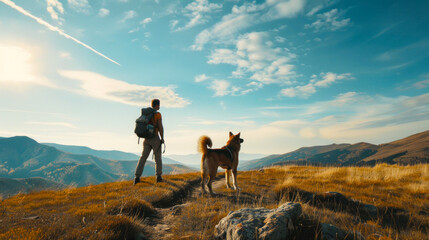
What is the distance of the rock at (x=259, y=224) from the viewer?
130 inches

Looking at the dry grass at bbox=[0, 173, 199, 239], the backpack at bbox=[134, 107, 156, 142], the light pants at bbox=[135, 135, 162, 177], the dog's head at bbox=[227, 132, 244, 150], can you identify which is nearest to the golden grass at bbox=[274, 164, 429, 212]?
the dog's head at bbox=[227, 132, 244, 150]

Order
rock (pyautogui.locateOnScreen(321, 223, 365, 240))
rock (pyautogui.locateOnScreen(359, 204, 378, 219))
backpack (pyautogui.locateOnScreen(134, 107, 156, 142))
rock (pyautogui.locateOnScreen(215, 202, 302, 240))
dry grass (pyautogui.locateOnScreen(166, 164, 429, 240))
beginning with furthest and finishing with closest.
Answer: backpack (pyautogui.locateOnScreen(134, 107, 156, 142)) < rock (pyautogui.locateOnScreen(359, 204, 378, 219)) < dry grass (pyautogui.locateOnScreen(166, 164, 429, 240)) < rock (pyautogui.locateOnScreen(321, 223, 365, 240)) < rock (pyautogui.locateOnScreen(215, 202, 302, 240))

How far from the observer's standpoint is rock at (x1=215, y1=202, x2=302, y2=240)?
330cm

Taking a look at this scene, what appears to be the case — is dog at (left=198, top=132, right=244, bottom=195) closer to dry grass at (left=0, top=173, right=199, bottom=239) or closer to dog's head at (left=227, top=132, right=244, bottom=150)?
dog's head at (left=227, top=132, right=244, bottom=150)

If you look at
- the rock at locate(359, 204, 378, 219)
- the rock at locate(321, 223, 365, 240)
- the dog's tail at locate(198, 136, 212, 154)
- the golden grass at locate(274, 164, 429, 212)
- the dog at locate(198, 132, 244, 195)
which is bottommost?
the rock at locate(359, 204, 378, 219)

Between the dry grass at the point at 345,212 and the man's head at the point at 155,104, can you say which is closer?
the dry grass at the point at 345,212

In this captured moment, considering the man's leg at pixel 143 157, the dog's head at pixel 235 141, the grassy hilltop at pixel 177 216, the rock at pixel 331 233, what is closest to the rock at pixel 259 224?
the grassy hilltop at pixel 177 216

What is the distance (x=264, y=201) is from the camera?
710cm

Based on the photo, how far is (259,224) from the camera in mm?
3557

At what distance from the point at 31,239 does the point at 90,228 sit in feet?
2.65

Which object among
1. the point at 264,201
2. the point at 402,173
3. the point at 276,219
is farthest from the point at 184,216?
the point at 402,173

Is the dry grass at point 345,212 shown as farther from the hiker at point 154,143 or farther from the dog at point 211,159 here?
the hiker at point 154,143

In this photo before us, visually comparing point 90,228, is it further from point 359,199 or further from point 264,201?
point 359,199

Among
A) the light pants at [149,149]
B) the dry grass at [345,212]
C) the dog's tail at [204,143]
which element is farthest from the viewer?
the light pants at [149,149]
